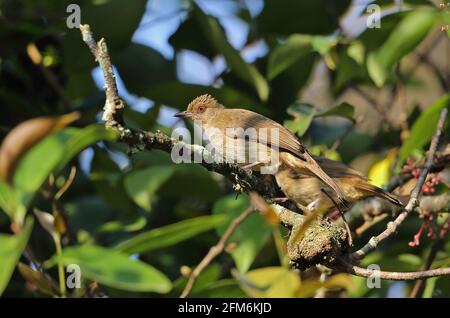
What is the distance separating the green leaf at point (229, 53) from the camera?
5172mm

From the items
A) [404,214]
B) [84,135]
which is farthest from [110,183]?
[84,135]

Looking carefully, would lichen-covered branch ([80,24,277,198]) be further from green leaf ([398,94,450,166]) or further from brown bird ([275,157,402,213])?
brown bird ([275,157,402,213])

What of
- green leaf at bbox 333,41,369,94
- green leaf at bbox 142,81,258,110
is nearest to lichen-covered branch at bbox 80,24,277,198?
green leaf at bbox 142,81,258,110

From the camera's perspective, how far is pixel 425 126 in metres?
4.31

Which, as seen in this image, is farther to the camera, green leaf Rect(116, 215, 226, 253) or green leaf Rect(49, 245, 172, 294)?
green leaf Rect(116, 215, 226, 253)

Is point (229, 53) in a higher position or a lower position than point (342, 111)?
higher

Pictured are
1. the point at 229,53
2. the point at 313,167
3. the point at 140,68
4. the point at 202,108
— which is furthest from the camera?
the point at 140,68

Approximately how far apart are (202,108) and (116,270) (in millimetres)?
2633

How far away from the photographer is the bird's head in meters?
5.32

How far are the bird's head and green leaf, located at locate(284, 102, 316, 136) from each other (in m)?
0.68

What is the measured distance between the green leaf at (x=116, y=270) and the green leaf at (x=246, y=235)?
1.48 meters

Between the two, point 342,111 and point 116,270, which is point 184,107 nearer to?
point 342,111

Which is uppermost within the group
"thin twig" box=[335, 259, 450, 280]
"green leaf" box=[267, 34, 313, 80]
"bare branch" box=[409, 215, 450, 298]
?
"green leaf" box=[267, 34, 313, 80]
